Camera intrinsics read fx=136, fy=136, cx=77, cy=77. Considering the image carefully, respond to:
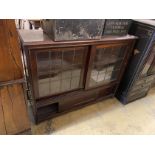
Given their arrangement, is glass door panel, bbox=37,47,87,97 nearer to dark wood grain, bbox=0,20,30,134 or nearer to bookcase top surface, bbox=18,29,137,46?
bookcase top surface, bbox=18,29,137,46

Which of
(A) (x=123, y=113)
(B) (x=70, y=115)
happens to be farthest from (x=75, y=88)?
(A) (x=123, y=113)

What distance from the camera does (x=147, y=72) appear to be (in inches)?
78.5

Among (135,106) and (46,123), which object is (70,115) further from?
(135,106)

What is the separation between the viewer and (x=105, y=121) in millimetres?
1864

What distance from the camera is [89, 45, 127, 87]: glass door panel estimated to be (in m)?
1.63

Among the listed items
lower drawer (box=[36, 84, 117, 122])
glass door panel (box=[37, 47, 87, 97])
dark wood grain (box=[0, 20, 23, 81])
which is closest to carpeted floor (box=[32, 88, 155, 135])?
lower drawer (box=[36, 84, 117, 122])

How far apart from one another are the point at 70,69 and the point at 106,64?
1.69 ft

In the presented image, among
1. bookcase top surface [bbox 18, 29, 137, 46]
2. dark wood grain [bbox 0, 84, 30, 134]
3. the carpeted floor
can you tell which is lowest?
the carpeted floor

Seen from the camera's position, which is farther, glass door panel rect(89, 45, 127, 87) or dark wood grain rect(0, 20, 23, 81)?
glass door panel rect(89, 45, 127, 87)

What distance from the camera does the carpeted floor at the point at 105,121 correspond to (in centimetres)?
169

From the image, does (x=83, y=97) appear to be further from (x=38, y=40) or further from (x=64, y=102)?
(x=38, y=40)

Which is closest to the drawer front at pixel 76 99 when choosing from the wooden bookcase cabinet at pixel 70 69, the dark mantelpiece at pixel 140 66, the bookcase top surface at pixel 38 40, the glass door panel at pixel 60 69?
the wooden bookcase cabinet at pixel 70 69

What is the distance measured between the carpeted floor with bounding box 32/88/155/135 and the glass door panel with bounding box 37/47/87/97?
0.44 metres

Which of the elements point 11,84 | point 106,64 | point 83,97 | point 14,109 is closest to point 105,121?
point 83,97
